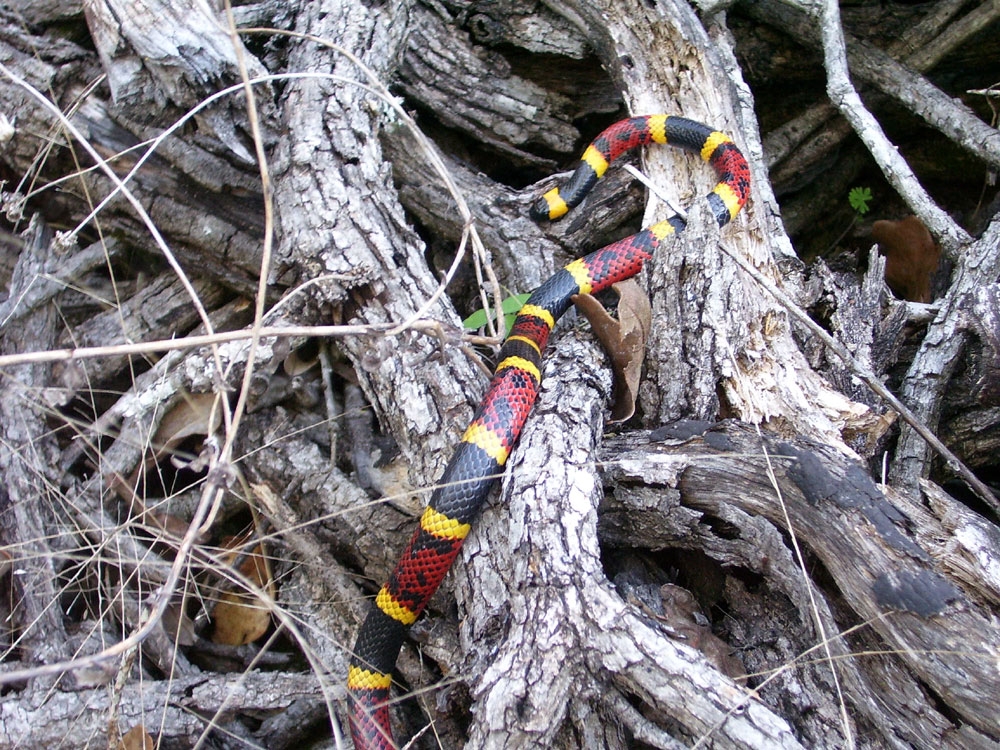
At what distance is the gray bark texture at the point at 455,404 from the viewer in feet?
5.85

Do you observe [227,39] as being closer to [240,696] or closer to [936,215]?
[240,696]

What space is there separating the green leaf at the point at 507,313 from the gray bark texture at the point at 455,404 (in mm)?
302

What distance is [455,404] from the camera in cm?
257

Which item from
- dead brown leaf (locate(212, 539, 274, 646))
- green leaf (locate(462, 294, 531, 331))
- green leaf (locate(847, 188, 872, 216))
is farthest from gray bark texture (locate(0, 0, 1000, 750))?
green leaf (locate(847, 188, 872, 216))

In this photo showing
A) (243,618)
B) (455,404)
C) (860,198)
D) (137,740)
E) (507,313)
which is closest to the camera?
(137,740)

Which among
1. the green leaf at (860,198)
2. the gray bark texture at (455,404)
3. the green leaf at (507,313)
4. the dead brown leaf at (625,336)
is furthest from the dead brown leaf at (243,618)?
the green leaf at (860,198)

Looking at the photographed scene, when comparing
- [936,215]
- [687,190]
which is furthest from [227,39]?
[936,215]

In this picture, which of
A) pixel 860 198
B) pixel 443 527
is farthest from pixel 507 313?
pixel 860 198

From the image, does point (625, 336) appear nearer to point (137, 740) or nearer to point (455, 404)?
point (455, 404)

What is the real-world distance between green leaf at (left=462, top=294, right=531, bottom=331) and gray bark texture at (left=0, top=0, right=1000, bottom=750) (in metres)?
0.30

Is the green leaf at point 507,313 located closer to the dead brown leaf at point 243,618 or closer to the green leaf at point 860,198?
the dead brown leaf at point 243,618

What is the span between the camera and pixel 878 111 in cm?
417

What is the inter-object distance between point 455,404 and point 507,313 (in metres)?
0.74

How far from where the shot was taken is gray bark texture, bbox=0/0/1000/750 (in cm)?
178
